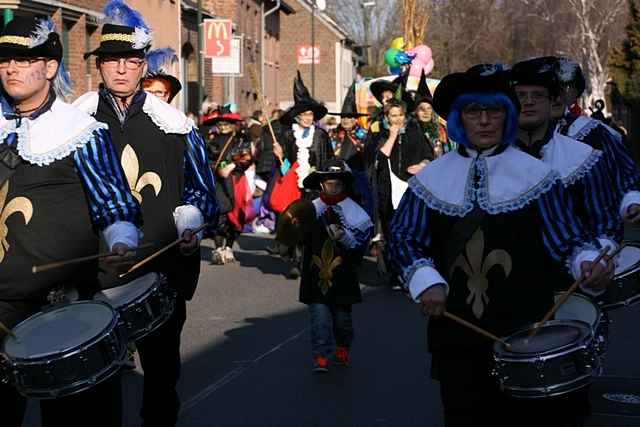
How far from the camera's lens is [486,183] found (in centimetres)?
548

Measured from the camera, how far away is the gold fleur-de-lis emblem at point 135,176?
6605 mm

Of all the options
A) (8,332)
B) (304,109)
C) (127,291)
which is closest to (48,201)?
(127,291)

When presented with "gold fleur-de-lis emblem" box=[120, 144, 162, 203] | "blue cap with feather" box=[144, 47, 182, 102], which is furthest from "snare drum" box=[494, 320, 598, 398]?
"blue cap with feather" box=[144, 47, 182, 102]

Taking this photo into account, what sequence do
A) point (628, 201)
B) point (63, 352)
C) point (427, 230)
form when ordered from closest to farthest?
point (63, 352) → point (427, 230) → point (628, 201)

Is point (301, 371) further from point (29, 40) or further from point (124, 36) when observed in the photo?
point (29, 40)

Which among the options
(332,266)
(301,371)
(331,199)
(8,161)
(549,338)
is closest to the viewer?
(549,338)

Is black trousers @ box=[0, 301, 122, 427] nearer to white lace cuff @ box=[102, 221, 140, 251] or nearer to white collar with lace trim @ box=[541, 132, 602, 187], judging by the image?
white lace cuff @ box=[102, 221, 140, 251]

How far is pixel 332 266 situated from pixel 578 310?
437cm

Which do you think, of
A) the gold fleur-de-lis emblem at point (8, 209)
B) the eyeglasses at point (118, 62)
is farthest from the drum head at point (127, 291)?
the eyeglasses at point (118, 62)

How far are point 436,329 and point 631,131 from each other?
113 feet

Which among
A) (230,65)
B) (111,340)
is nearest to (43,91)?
(111,340)

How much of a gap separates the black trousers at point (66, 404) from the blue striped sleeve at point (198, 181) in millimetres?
1447

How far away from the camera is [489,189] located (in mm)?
5453

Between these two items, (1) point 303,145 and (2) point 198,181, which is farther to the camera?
(1) point 303,145
